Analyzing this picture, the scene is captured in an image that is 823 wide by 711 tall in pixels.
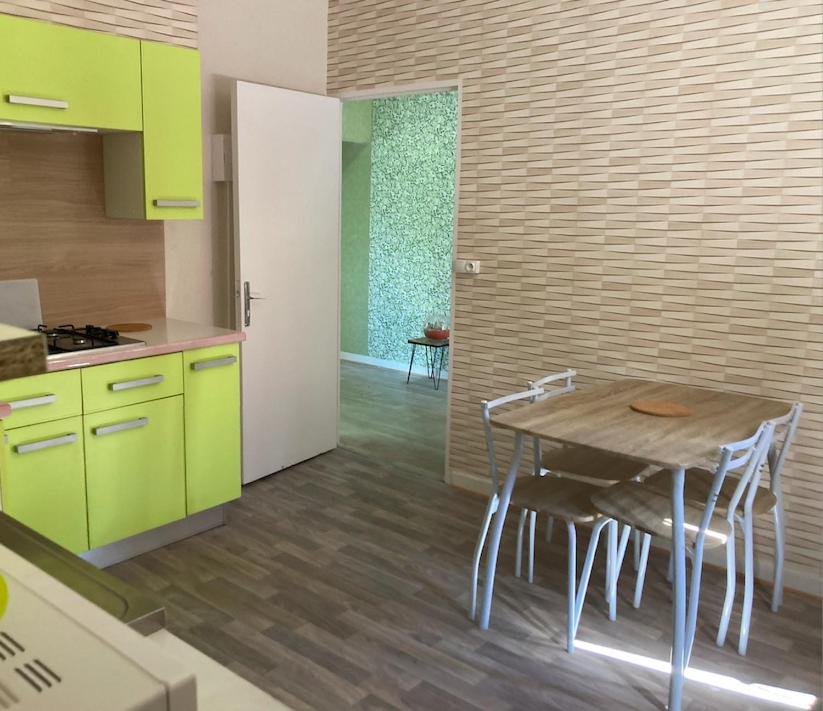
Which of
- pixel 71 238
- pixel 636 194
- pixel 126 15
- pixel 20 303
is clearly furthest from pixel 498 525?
pixel 126 15

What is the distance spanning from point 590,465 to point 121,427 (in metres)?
1.84

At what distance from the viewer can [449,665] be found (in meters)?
2.43

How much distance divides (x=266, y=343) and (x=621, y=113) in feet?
6.85

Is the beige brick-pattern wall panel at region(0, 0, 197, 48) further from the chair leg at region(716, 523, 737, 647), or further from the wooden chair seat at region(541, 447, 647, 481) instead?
the chair leg at region(716, 523, 737, 647)

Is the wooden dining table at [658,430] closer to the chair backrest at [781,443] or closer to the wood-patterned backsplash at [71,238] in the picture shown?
the chair backrest at [781,443]

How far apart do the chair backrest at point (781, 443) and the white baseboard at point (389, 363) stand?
3809 mm

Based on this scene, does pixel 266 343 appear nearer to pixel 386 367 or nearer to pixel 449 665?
pixel 449 665

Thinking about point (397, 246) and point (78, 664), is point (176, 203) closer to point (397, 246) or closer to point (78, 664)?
point (78, 664)

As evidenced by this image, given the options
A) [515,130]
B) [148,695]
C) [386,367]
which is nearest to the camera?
[148,695]

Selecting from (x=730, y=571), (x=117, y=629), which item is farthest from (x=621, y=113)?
(x=117, y=629)

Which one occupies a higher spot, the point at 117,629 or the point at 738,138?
the point at 738,138

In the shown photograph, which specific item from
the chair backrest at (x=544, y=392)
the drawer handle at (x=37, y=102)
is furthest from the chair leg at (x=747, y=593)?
the drawer handle at (x=37, y=102)

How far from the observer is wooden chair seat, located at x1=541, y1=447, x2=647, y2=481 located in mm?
2760

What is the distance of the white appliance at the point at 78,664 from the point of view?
24.9 inches
